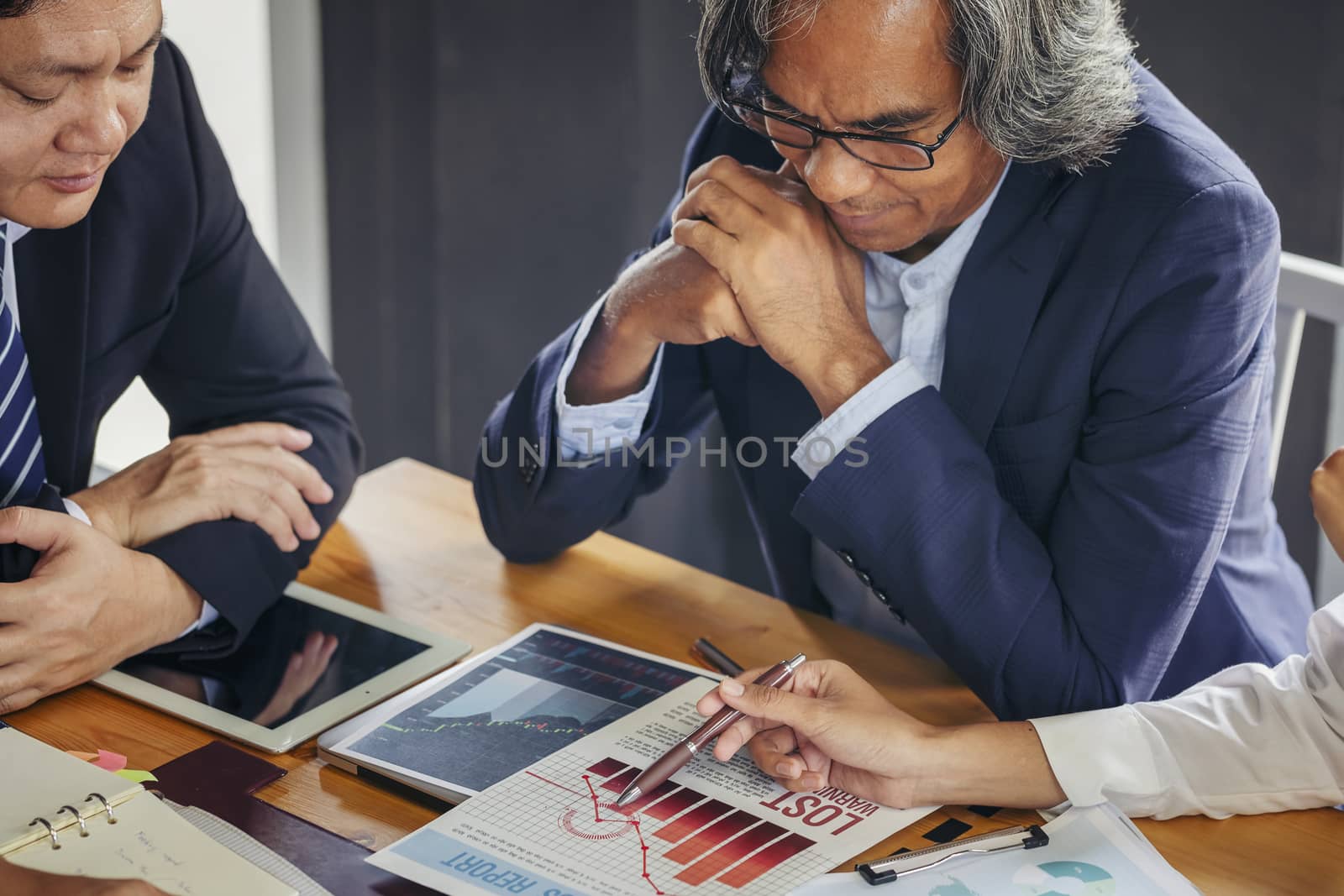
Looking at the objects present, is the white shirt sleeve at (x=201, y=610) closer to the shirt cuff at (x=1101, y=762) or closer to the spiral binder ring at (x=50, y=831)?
the spiral binder ring at (x=50, y=831)

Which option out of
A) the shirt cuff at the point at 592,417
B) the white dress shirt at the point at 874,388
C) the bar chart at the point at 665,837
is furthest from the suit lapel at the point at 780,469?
the bar chart at the point at 665,837

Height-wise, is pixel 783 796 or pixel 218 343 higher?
pixel 218 343

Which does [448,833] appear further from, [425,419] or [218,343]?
[425,419]

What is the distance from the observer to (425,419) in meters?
3.07

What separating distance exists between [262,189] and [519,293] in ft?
2.08

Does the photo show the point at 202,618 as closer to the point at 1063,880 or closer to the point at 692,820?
the point at 692,820

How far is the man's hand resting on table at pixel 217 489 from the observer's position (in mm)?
1452

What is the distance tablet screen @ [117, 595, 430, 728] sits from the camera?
51.5 inches

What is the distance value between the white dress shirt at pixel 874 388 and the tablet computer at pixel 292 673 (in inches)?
12.6

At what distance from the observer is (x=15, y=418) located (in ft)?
4.91

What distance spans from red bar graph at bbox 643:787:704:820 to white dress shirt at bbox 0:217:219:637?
561 millimetres

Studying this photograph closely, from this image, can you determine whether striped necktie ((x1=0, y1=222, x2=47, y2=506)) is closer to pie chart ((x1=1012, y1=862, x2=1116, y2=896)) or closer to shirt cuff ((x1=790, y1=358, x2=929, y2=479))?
shirt cuff ((x1=790, y1=358, x2=929, y2=479))

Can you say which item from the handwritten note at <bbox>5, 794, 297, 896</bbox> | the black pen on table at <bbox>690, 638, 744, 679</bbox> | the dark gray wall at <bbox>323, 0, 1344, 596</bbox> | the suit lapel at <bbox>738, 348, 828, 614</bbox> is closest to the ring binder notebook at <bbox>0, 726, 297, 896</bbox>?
the handwritten note at <bbox>5, 794, 297, 896</bbox>

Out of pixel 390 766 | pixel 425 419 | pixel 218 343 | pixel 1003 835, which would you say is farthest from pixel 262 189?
pixel 1003 835
